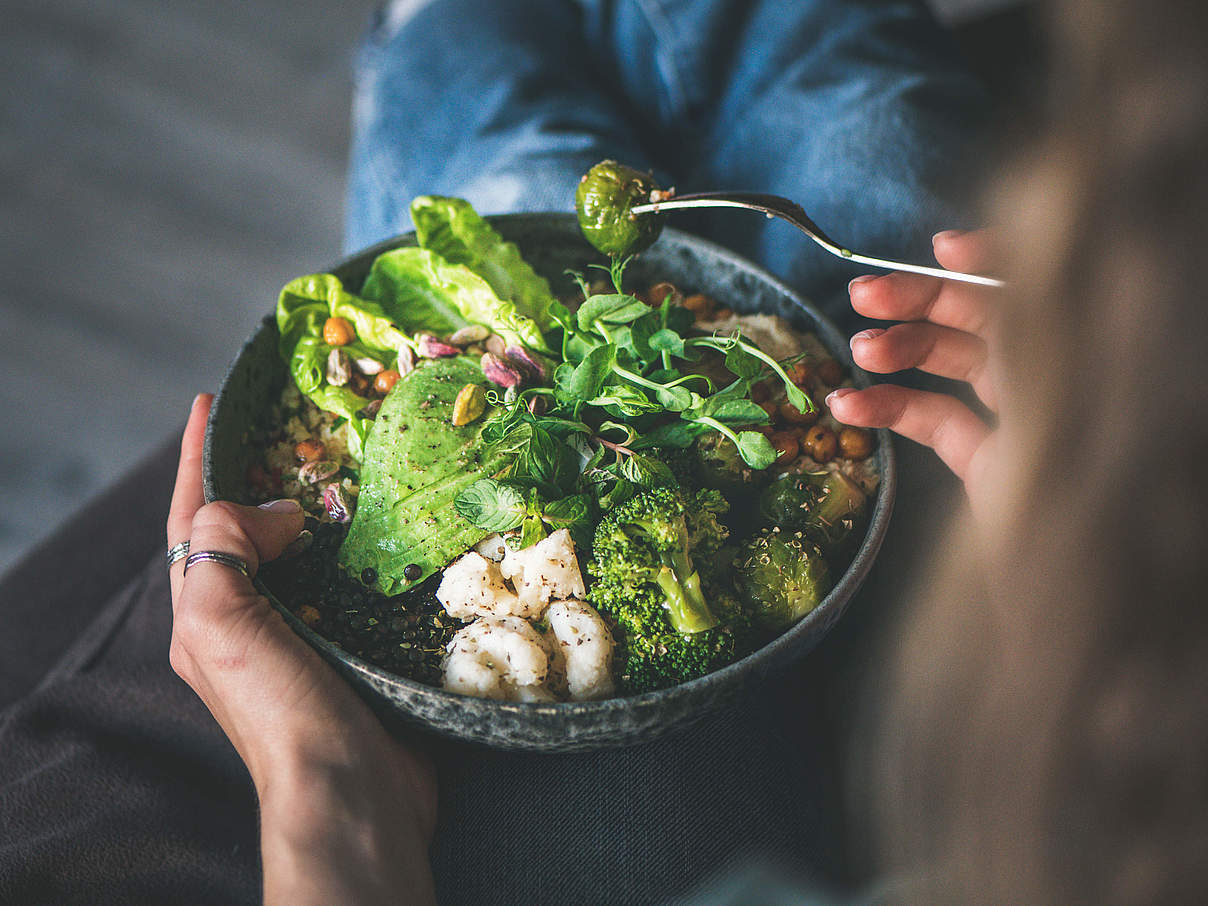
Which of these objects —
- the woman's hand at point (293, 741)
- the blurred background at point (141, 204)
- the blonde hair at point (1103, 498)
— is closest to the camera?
the blonde hair at point (1103, 498)

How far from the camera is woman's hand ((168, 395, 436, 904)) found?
26.8 inches

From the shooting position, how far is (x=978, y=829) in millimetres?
445

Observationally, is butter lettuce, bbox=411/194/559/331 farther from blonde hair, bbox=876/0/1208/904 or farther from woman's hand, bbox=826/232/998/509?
blonde hair, bbox=876/0/1208/904

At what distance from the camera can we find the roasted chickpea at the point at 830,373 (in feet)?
3.01

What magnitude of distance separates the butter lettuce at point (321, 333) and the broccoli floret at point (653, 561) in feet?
1.14

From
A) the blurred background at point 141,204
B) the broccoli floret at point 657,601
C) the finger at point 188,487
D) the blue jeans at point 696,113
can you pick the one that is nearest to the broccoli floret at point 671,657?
the broccoli floret at point 657,601

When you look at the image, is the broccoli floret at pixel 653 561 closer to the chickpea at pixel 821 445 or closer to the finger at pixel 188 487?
the chickpea at pixel 821 445

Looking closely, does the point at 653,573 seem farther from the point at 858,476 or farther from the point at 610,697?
the point at 858,476

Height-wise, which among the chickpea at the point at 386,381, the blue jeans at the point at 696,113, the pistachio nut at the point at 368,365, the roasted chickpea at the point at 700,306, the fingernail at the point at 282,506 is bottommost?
the fingernail at the point at 282,506

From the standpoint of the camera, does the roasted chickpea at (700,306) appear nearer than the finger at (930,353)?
No

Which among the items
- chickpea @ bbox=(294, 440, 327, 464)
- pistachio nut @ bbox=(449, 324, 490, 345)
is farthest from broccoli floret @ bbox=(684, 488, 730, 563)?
chickpea @ bbox=(294, 440, 327, 464)

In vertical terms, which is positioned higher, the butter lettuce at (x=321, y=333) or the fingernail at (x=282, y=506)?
the butter lettuce at (x=321, y=333)

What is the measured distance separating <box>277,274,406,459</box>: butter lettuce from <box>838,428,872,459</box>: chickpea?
504mm

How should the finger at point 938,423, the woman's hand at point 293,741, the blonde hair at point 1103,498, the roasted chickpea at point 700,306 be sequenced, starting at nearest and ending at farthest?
the blonde hair at point 1103,498, the woman's hand at point 293,741, the finger at point 938,423, the roasted chickpea at point 700,306
